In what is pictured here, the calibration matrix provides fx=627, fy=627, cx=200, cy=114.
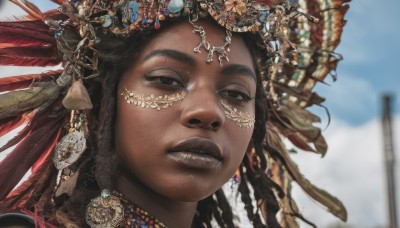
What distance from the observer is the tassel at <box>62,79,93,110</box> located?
107 inches

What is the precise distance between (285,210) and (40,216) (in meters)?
1.68

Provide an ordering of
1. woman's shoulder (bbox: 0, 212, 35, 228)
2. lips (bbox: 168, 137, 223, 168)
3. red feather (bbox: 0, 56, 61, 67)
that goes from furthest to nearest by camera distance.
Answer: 1. red feather (bbox: 0, 56, 61, 67)
2. lips (bbox: 168, 137, 223, 168)
3. woman's shoulder (bbox: 0, 212, 35, 228)

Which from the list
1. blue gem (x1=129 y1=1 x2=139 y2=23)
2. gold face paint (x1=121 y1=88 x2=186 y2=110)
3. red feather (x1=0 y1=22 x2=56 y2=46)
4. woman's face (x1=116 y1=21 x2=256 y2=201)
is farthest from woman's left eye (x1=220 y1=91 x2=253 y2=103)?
red feather (x1=0 y1=22 x2=56 y2=46)

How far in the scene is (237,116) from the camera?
287 cm

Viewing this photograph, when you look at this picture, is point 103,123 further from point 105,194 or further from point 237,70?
point 237,70

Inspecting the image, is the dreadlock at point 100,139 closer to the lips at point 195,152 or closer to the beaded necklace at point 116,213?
the beaded necklace at point 116,213

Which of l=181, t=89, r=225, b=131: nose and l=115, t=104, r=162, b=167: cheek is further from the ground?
l=181, t=89, r=225, b=131: nose

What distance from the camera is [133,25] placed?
9.39ft

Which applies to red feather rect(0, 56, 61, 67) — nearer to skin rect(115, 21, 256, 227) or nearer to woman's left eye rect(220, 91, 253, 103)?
skin rect(115, 21, 256, 227)

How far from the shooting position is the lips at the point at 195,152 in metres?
2.60

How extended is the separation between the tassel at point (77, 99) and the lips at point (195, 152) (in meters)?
0.44

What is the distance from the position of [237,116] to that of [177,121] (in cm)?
34

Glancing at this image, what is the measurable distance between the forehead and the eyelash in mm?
128

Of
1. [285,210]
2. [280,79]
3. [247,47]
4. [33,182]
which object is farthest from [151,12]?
[285,210]
